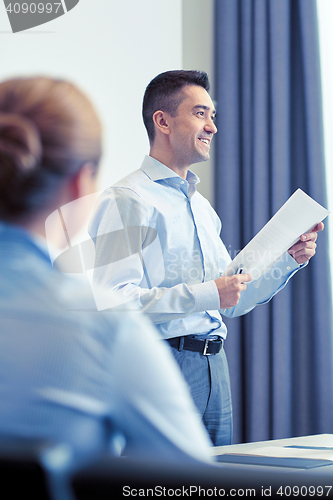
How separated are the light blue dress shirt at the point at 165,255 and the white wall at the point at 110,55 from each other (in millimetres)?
491

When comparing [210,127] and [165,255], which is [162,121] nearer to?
[210,127]

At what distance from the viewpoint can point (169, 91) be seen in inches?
74.5

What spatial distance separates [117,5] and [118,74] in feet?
1.12

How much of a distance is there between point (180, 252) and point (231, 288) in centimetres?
24

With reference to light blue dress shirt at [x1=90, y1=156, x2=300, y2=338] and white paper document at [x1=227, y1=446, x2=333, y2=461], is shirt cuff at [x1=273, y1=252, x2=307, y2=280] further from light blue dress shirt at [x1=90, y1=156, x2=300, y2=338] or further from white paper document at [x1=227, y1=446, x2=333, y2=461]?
white paper document at [x1=227, y1=446, x2=333, y2=461]

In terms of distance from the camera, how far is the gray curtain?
252cm

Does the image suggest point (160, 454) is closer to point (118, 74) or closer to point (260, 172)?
point (118, 74)

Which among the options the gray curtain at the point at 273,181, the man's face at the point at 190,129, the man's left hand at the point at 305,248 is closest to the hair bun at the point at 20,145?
the man's left hand at the point at 305,248

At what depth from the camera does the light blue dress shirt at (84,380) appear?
427 mm

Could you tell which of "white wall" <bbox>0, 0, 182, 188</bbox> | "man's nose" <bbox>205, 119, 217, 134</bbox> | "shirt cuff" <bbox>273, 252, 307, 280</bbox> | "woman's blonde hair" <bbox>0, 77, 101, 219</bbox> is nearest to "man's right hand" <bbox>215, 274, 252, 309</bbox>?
"shirt cuff" <bbox>273, 252, 307, 280</bbox>

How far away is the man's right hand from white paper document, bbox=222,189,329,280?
Result: 0.11 feet

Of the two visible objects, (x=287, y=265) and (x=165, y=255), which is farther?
(x=287, y=265)

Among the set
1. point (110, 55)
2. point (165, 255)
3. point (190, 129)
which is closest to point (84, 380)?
point (165, 255)

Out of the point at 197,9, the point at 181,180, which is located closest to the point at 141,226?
the point at 181,180
